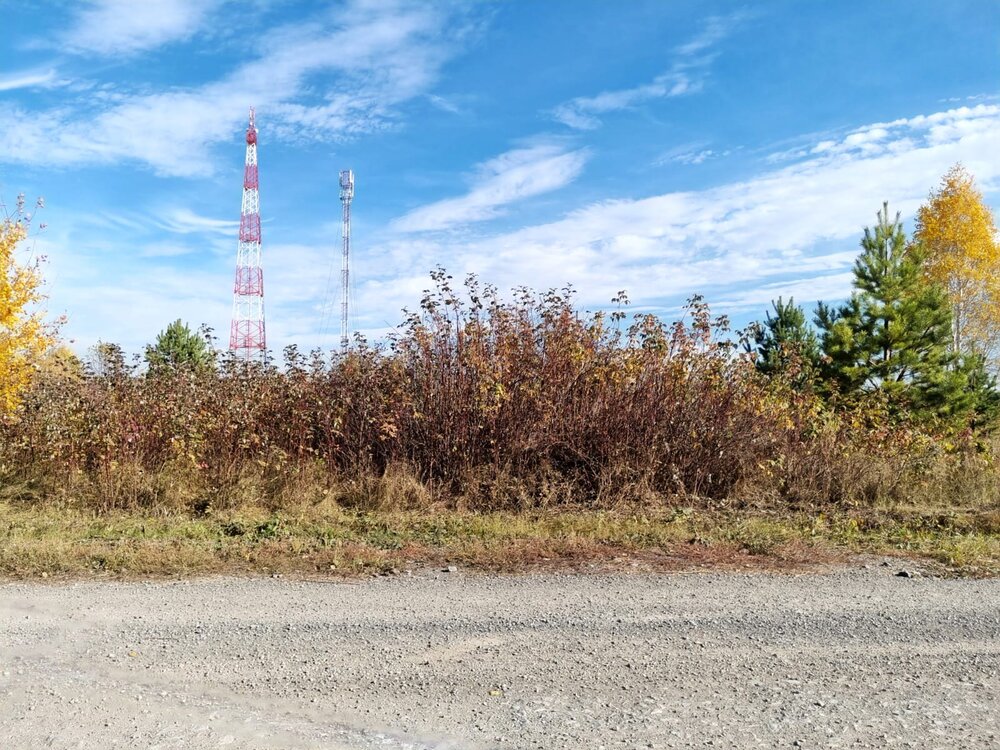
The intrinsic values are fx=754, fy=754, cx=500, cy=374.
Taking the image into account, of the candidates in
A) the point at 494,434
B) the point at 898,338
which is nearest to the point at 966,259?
the point at 898,338

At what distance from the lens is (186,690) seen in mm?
3613

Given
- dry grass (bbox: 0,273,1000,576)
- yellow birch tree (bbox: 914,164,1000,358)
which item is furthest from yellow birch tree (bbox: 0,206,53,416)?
yellow birch tree (bbox: 914,164,1000,358)

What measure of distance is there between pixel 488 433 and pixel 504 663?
5437mm

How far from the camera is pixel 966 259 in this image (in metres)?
29.6

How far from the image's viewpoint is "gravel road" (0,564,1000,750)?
10.5 feet

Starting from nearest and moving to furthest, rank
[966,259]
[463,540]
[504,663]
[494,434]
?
[504,663], [463,540], [494,434], [966,259]

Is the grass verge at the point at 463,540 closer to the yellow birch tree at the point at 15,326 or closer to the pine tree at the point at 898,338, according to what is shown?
the yellow birch tree at the point at 15,326

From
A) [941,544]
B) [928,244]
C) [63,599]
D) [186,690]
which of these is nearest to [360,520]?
[63,599]

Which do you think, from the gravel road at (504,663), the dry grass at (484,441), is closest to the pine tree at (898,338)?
the dry grass at (484,441)

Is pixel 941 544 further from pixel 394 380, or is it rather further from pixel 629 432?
pixel 394 380

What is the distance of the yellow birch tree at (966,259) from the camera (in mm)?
29344

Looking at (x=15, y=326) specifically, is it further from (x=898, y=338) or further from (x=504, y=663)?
(x=898, y=338)

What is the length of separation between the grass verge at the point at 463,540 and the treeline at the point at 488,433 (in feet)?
2.48

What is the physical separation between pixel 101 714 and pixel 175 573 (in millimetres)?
2506
